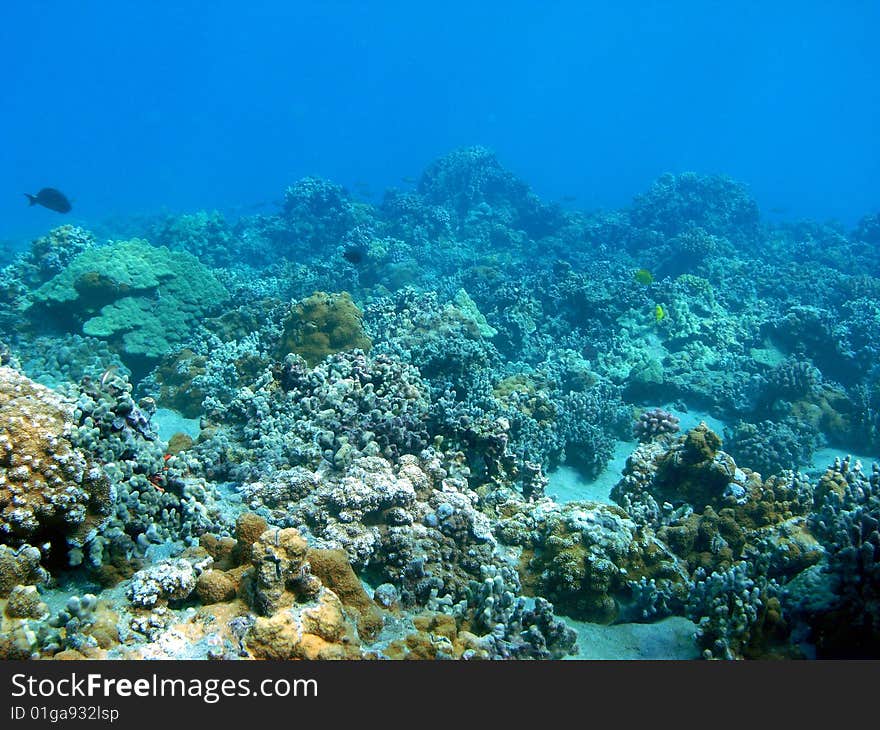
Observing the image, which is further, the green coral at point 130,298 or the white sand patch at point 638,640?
the green coral at point 130,298

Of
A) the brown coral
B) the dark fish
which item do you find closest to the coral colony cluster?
the brown coral

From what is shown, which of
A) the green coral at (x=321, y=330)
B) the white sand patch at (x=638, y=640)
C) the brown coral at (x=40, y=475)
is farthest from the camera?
the green coral at (x=321, y=330)

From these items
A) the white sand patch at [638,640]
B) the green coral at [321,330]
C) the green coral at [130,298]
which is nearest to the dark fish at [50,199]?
the green coral at [130,298]

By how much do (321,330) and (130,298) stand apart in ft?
19.3

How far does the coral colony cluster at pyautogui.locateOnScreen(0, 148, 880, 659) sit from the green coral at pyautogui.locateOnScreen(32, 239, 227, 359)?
65mm

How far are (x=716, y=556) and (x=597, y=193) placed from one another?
82.6 m

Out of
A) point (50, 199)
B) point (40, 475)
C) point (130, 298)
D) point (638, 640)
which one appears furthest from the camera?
point (50, 199)

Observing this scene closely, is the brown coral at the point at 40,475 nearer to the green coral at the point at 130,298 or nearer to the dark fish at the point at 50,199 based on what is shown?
the green coral at the point at 130,298

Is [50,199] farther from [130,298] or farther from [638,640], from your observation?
[638,640]

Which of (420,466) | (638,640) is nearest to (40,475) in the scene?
(420,466)

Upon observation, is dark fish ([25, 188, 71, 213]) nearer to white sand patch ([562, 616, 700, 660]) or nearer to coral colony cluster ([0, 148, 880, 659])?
coral colony cluster ([0, 148, 880, 659])

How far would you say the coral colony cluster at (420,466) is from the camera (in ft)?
14.0

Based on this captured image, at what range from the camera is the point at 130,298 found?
43.0ft

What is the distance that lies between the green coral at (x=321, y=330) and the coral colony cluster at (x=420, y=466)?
59 millimetres
